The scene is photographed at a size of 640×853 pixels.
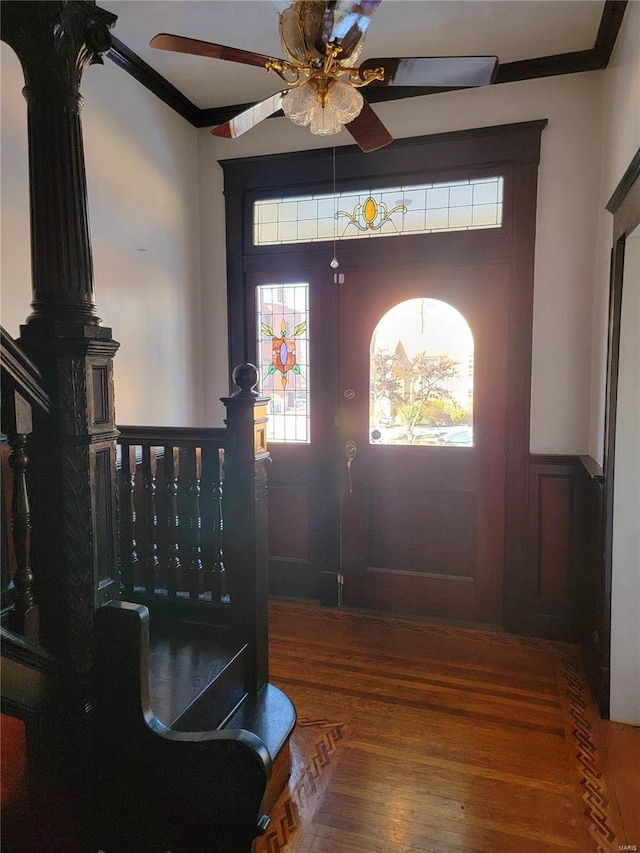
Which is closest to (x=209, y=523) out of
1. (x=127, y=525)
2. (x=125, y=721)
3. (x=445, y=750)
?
(x=127, y=525)

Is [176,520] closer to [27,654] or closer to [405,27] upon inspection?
[27,654]

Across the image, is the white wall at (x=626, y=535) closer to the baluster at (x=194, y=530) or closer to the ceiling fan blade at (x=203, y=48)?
the ceiling fan blade at (x=203, y=48)

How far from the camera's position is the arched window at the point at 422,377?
340 cm

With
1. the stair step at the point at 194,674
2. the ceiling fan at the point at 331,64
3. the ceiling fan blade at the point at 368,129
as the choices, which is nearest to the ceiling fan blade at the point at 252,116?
the ceiling fan at the point at 331,64

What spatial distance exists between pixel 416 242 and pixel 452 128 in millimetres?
695

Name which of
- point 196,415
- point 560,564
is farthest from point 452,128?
point 560,564

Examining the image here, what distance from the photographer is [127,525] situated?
7.77ft

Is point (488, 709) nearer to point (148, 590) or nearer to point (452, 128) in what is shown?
point (148, 590)

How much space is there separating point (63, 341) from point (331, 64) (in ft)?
4.16

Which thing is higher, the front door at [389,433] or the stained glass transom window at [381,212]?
the stained glass transom window at [381,212]

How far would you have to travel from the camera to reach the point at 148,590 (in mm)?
2361

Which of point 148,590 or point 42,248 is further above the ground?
point 42,248

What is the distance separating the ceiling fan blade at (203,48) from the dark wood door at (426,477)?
66.9 inches

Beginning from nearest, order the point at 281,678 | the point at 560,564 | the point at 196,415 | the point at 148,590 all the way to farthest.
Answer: the point at 148,590 → the point at 281,678 → the point at 560,564 → the point at 196,415
